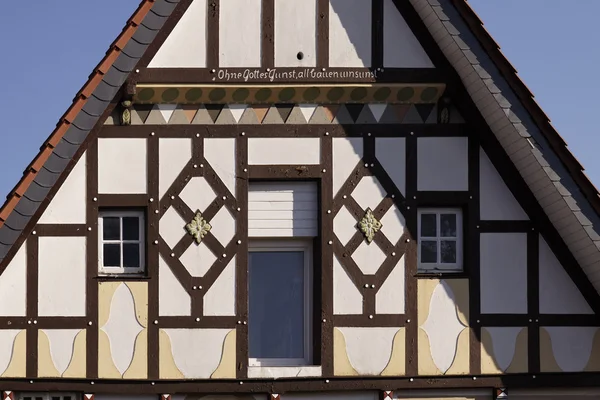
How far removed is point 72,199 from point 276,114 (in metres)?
2.00

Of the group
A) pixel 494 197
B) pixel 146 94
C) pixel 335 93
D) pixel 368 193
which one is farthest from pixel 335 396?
pixel 146 94

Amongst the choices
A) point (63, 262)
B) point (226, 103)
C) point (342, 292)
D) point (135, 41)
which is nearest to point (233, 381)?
point (342, 292)

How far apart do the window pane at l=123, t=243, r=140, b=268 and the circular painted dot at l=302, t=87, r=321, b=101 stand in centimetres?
205

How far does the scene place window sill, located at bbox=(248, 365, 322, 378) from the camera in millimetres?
9766

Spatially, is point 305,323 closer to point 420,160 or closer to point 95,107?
point 420,160

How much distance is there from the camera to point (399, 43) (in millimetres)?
10039

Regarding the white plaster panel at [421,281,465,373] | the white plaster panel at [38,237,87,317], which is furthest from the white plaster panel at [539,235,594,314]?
the white plaster panel at [38,237,87,317]

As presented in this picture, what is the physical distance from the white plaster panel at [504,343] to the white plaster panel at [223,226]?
2461 millimetres

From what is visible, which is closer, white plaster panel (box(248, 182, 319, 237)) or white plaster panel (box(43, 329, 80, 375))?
white plaster panel (box(43, 329, 80, 375))

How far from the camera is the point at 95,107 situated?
384 inches

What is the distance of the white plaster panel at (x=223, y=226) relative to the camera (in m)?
9.88

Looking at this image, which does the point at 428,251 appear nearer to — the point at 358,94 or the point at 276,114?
the point at 358,94

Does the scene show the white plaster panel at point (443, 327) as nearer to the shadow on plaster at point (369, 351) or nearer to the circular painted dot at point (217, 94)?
the shadow on plaster at point (369, 351)

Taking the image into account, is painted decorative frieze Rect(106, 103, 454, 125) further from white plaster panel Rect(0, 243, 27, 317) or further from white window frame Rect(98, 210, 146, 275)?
white plaster panel Rect(0, 243, 27, 317)
